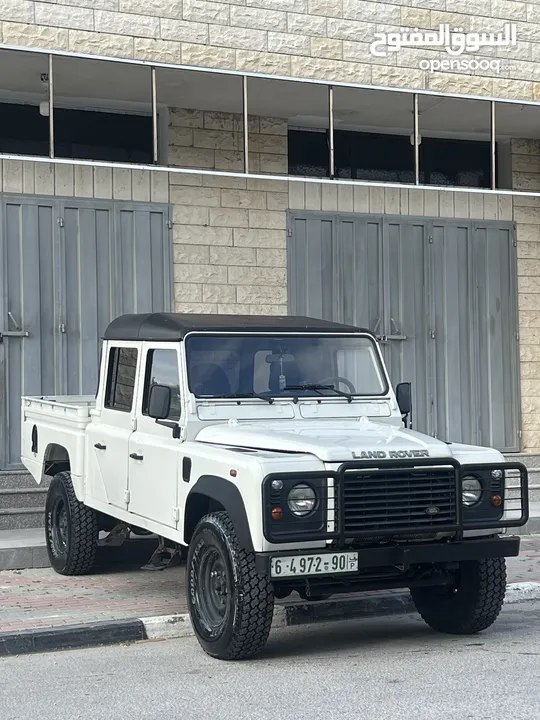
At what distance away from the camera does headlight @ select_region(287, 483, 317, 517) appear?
6387mm

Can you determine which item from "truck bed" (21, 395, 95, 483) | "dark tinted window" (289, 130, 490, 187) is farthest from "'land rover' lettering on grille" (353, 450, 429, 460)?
"dark tinted window" (289, 130, 490, 187)

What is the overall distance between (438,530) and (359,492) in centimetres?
55

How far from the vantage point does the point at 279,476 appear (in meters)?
6.33

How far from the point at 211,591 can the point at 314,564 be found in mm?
825

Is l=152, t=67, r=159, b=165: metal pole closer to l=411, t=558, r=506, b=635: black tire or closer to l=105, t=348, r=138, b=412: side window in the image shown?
l=105, t=348, r=138, b=412: side window

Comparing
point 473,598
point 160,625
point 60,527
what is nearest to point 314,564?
point 473,598

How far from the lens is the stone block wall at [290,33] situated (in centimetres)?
1210

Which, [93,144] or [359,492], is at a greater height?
[93,144]

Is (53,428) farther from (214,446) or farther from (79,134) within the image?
(79,134)

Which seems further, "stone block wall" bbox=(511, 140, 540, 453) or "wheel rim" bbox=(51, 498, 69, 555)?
"stone block wall" bbox=(511, 140, 540, 453)

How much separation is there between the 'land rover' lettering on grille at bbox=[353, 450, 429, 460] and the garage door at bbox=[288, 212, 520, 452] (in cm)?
713

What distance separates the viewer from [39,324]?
41.2ft

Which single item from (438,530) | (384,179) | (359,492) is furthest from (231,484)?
(384,179)

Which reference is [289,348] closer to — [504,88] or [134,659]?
[134,659]
